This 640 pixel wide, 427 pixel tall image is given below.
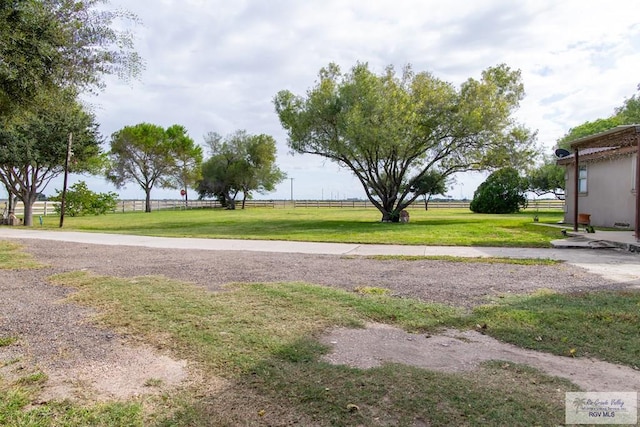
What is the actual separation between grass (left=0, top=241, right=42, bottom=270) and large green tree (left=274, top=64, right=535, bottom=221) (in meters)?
12.1

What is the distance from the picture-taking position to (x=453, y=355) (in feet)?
11.4

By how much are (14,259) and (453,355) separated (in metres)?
8.85

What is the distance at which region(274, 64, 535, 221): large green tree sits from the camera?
18.3 metres

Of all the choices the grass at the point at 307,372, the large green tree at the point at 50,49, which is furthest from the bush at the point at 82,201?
the grass at the point at 307,372

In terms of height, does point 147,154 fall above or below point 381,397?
above

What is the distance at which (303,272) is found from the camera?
7.30 metres

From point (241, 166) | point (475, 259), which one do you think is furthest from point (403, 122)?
point (241, 166)

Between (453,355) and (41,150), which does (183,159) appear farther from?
(453,355)

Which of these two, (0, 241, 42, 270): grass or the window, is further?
the window

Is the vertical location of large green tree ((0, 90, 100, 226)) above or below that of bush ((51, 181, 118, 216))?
above

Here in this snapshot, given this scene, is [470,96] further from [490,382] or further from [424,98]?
[490,382]

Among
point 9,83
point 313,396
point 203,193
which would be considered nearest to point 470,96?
point 9,83

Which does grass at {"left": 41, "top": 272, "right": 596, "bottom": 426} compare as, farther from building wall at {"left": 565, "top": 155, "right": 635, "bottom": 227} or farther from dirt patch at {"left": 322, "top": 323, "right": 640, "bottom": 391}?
building wall at {"left": 565, "top": 155, "right": 635, "bottom": 227}

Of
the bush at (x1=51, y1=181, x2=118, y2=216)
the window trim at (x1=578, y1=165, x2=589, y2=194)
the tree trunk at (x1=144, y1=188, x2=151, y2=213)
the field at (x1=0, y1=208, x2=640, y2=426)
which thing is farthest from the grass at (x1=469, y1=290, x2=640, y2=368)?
the tree trunk at (x1=144, y1=188, x2=151, y2=213)
